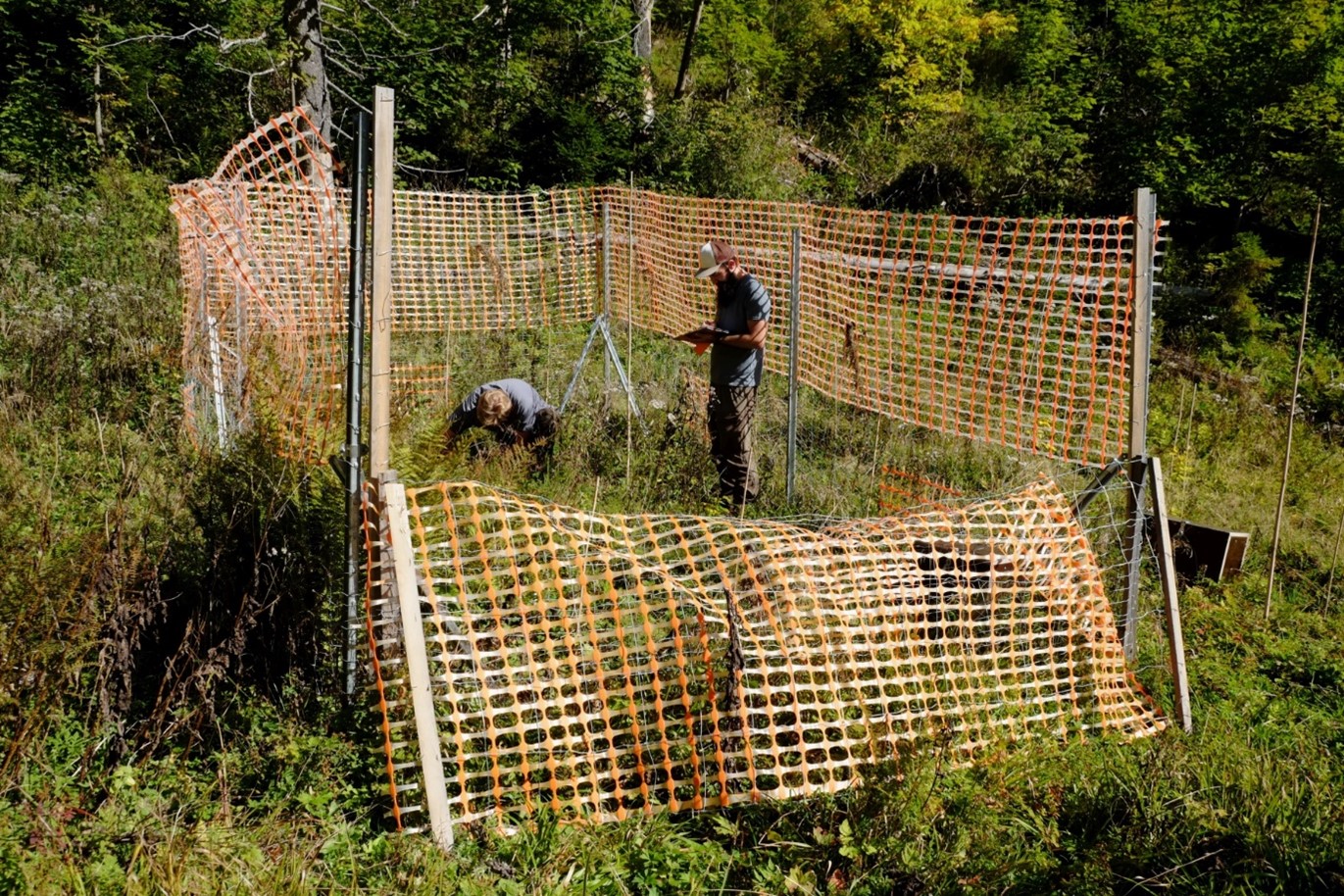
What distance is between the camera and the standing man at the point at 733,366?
6.82 metres

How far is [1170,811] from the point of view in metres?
3.73

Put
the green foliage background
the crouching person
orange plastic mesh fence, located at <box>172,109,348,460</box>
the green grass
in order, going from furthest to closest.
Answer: the crouching person, orange plastic mesh fence, located at <box>172,109,348,460</box>, the green foliage background, the green grass

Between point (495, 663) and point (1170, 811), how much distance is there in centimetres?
254

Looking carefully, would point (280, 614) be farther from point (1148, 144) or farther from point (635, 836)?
point (1148, 144)

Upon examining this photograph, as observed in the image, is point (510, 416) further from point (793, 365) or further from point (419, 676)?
point (419, 676)

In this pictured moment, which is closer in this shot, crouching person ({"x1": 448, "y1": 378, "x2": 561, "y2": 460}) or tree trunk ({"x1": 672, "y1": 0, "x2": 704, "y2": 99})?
crouching person ({"x1": 448, "y1": 378, "x2": 561, "y2": 460})

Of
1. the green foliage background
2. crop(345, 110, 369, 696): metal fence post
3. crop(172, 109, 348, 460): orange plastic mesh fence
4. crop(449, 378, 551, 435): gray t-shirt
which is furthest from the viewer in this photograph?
crop(449, 378, 551, 435): gray t-shirt

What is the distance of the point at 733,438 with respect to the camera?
696cm

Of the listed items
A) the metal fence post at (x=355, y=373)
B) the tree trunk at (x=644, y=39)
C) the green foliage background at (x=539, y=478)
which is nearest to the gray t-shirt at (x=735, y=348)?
the green foliage background at (x=539, y=478)

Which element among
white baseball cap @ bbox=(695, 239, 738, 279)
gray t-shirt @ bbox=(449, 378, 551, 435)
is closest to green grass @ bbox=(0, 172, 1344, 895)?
gray t-shirt @ bbox=(449, 378, 551, 435)

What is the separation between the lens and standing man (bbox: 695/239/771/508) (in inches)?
268

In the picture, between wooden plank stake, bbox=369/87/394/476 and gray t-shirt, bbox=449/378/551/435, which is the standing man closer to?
gray t-shirt, bbox=449/378/551/435

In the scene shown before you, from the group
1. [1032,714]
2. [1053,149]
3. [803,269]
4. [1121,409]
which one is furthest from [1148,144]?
[1032,714]

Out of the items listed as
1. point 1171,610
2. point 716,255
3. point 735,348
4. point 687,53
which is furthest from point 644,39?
point 1171,610
